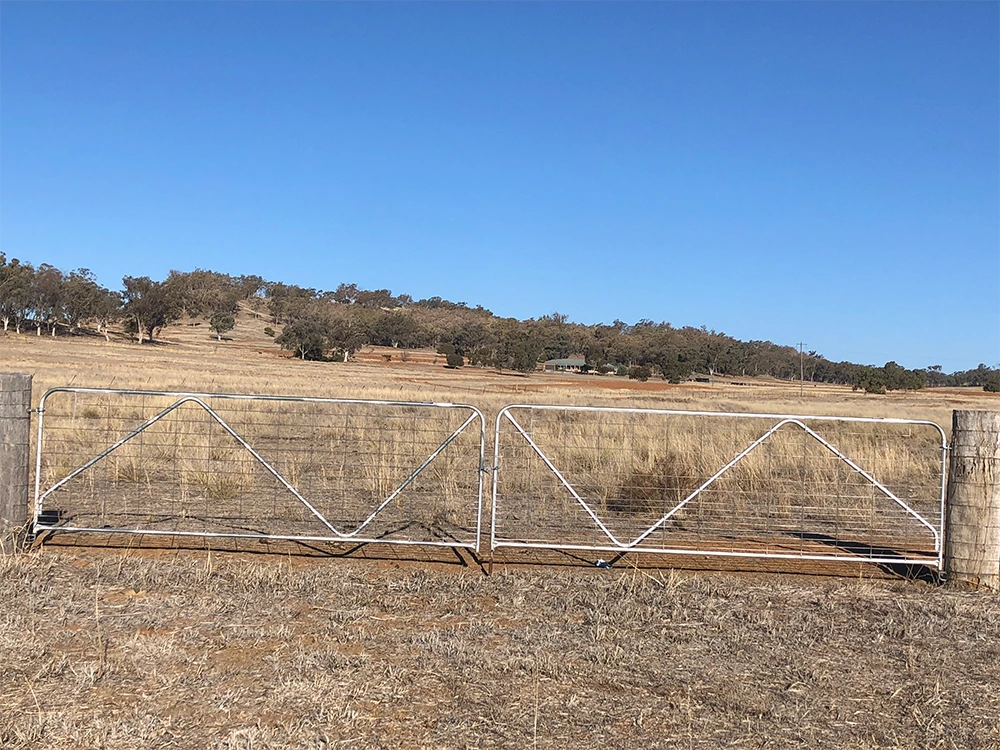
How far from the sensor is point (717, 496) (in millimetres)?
12688

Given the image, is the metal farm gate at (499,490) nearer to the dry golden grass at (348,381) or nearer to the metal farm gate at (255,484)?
the metal farm gate at (255,484)

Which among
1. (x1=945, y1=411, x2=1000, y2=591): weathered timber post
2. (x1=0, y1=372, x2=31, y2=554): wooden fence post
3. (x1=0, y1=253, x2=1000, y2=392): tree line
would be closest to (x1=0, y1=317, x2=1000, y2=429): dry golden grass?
(x1=0, y1=253, x2=1000, y2=392): tree line

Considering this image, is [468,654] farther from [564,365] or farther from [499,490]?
[564,365]

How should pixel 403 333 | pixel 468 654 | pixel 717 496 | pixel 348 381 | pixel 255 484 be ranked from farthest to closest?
pixel 403 333 → pixel 348 381 → pixel 717 496 → pixel 255 484 → pixel 468 654

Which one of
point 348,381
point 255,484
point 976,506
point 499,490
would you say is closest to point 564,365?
point 348,381

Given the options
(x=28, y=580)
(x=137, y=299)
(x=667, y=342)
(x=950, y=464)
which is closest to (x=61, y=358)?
(x=137, y=299)

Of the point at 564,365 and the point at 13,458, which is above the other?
the point at 564,365

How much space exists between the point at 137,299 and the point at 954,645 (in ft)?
295

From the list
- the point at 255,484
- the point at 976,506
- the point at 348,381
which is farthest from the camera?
the point at 348,381

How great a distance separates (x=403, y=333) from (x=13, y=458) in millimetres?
111895

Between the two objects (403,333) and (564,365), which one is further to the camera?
(403,333)

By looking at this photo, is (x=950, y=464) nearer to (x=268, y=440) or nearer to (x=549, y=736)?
(x=549, y=736)

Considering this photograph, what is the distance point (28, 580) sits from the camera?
6926 mm

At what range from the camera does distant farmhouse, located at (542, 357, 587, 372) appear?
101250 millimetres
